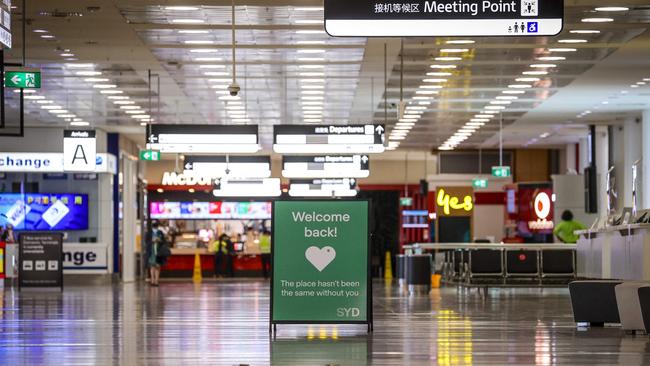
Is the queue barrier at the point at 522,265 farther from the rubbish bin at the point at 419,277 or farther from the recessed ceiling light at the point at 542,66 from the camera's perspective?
the recessed ceiling light at the point at 542,66

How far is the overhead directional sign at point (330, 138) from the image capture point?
23.0 meters

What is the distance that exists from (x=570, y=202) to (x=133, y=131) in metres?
13.3

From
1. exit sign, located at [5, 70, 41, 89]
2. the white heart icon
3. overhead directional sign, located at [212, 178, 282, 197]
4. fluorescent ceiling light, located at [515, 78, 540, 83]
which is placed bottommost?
the white heart icon

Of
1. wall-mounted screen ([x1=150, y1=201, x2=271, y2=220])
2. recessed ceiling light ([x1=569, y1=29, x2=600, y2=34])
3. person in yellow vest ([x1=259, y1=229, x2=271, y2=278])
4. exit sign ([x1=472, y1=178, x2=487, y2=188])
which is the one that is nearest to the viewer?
recessed ceiling light ([x1=569, y1=29, x2=600, y2=34])

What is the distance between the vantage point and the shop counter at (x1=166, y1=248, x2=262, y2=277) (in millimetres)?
41438

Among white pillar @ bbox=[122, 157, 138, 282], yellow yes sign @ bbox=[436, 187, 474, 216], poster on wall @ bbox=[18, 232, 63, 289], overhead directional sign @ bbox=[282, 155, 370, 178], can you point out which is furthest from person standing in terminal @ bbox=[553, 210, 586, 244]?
white pillar @ bbox=[122, 157, 138, 282]

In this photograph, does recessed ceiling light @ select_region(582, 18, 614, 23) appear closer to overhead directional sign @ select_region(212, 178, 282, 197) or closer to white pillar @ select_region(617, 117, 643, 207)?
white pillar @ select_region(617, 117, 643, 207)

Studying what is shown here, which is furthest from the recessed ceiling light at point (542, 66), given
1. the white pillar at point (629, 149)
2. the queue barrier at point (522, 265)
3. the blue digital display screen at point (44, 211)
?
the blue digital display screen at point (44, 211)

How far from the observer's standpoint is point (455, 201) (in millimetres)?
40250

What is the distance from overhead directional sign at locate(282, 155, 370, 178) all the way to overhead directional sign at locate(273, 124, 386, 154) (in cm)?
515

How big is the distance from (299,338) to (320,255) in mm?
850

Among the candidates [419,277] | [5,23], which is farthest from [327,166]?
[5,23]

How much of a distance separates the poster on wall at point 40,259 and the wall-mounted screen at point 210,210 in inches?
624

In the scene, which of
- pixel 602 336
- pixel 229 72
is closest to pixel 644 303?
pixel 602 336
